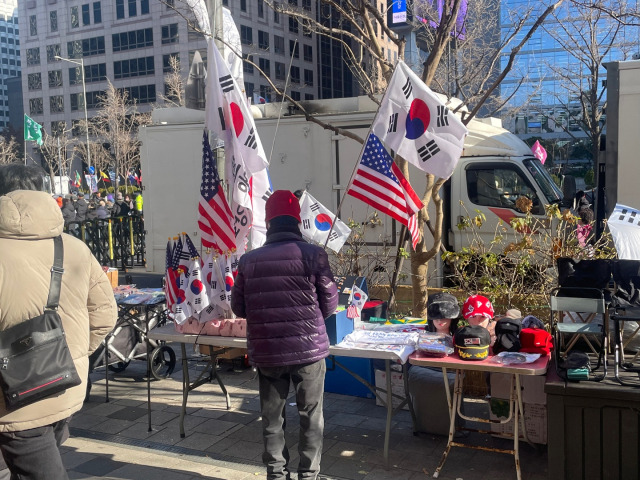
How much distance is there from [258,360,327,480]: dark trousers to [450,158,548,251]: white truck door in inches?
240

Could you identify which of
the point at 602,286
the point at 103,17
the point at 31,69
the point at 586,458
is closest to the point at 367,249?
the point at 602,286

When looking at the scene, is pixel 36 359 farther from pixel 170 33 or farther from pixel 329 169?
pixel 170 33

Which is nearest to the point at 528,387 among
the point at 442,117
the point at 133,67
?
the point at 442,117

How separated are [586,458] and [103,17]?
253ft

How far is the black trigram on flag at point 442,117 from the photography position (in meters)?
5.25

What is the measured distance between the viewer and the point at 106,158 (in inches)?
2042

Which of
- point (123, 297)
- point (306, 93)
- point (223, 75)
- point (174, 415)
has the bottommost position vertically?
point (174, 415)

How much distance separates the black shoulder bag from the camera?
3.03 metres

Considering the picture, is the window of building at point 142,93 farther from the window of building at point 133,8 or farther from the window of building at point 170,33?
the window of building at point 133,8

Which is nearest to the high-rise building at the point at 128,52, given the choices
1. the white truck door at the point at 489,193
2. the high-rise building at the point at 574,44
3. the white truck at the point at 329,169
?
the high-rise building at the point at 574,44

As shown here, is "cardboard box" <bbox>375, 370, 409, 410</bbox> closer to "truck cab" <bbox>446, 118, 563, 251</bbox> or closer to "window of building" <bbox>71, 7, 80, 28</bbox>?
"truck cab" <bbox>446, 118, 563, 251</bbox>

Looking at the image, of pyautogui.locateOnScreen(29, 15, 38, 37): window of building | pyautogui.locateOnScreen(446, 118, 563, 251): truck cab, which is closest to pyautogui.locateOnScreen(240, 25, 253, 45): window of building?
pyautogui.locateOnScreen(29, 15, 38, 37): window of building

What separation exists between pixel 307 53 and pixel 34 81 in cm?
3315

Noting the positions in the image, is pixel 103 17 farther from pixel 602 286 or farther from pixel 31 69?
pixel 602 286
